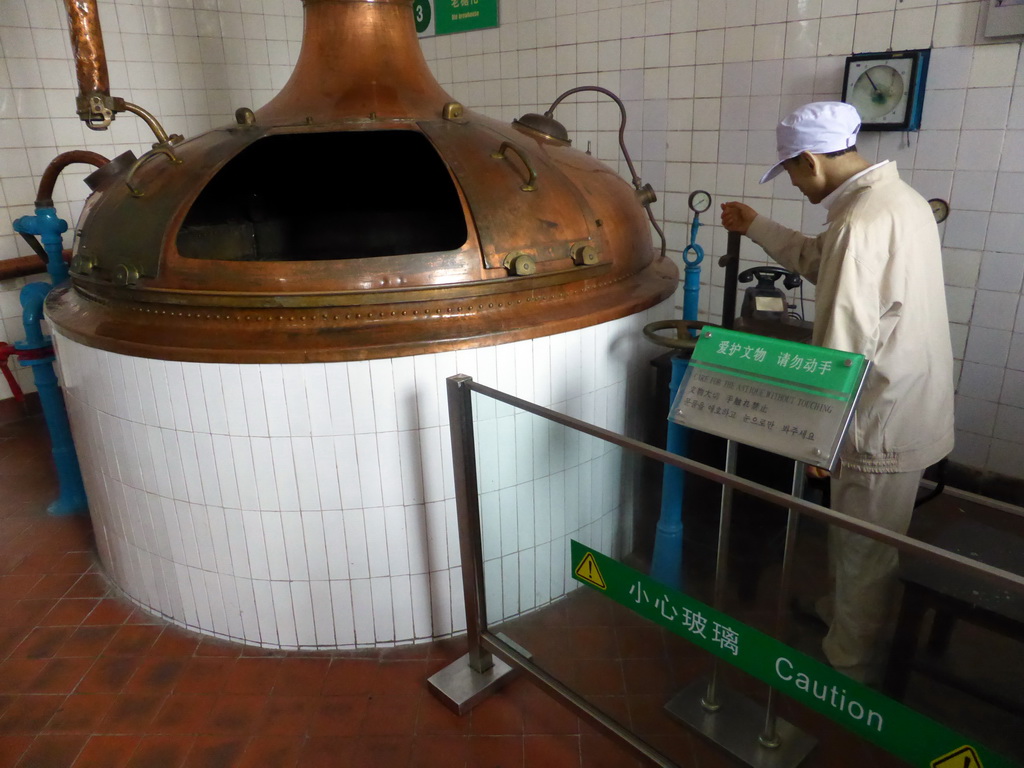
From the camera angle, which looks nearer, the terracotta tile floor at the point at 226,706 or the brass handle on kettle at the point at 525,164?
the terracotta tile floor at the point at 226,706

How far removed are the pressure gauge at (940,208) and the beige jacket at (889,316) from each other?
1.18 meters

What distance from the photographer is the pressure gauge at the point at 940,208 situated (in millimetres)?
3041

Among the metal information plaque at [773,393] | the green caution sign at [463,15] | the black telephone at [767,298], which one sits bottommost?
the black telephone at [767,298]

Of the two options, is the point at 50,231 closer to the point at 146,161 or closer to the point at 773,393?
the point at 146,161

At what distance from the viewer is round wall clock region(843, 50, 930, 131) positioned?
298 centimetres

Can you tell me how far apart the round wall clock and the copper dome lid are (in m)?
1.10

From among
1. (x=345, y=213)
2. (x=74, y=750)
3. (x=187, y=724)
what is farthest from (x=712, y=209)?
(x=74, y=750)

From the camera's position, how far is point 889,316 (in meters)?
2.01

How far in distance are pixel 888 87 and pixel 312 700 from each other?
3.20 m

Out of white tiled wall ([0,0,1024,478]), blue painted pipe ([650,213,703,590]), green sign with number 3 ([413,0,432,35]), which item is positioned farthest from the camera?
green sign with number 3 ([413,0,432,35])

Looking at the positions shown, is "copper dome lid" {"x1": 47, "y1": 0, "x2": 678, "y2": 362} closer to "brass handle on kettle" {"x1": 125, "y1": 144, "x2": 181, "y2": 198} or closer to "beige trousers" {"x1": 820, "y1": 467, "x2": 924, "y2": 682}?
"brass handle on kettle" {"x1": 125, "y1": 144, "x2": 181, "y2": 198}

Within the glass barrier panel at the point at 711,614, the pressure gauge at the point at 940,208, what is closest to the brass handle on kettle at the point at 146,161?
the glass barrier panel at the point at 711,614

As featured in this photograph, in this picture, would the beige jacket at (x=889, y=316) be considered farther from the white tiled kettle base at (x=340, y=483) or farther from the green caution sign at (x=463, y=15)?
the green caution sign at (x=463, y=15)

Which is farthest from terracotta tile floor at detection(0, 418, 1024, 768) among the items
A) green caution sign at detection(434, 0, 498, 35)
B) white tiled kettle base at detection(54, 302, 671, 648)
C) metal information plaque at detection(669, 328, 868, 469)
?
green caution sign at detection(434, 0, 498, 35)
